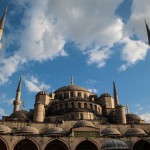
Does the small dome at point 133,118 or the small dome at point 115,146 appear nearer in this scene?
the small dome at point 115,146

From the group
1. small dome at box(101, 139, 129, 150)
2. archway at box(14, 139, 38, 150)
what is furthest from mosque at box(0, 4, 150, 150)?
small dome at box(101, 139, 129, 150)

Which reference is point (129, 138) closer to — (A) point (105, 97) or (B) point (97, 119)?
(B) point (97, 119)

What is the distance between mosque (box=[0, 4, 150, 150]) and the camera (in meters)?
22.1

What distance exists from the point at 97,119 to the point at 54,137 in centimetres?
896

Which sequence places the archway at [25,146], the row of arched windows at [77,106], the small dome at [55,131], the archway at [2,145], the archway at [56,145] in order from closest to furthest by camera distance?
the archway at [2,145], the archway at [56,145], the archway at [25,146], the small dome at [55,131], the row of arched windows at [77,106]

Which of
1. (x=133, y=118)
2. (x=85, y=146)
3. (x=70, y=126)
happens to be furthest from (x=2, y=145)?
(x=133, y=118)

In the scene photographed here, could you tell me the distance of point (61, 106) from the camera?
31875 mm

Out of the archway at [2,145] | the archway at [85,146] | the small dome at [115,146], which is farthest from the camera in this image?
the archway at [85,146]

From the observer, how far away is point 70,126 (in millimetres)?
27062

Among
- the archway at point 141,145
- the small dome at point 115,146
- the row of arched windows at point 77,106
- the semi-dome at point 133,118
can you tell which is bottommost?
the small dome at point 115,146

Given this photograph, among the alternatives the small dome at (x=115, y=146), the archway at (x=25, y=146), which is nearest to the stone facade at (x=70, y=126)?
the archway at (x=25, y=146)

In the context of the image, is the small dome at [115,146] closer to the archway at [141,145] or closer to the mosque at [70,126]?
the mosque at [70,126]

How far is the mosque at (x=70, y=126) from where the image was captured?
72.4 feet

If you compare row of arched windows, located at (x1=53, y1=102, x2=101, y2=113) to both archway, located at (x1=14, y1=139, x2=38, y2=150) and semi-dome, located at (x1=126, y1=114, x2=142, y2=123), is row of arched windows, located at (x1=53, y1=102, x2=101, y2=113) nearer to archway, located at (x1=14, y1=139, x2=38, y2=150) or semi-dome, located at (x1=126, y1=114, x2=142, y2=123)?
semi-dome, located at (x1=126, y1=114, x2=142, y2=123)
